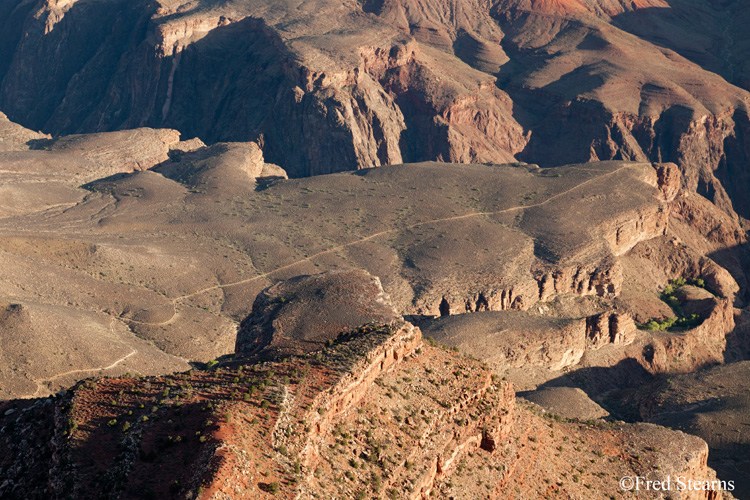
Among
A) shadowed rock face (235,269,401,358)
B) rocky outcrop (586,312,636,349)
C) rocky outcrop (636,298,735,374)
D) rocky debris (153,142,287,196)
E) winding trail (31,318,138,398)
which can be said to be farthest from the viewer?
rocky debris (153,142,287,196)

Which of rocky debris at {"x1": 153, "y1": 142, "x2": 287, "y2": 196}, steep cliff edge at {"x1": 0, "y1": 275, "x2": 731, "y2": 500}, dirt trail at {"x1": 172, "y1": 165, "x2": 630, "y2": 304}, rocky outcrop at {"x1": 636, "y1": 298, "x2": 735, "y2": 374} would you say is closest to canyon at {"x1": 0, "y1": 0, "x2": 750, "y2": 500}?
steep cliff edge at {"x1": 0, "y1": 275, "x2": 731, "y2": 500}

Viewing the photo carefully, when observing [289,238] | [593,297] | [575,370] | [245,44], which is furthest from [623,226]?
[245,44]

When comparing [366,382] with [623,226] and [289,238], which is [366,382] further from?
[623,226]

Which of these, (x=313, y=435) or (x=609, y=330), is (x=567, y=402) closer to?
(x=609, y=330)

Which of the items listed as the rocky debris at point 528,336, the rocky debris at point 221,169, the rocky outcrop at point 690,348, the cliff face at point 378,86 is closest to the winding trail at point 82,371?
the rocky debris at point 528,336

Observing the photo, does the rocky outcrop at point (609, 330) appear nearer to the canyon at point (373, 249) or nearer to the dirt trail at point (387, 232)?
the canyon at point (373, 249)

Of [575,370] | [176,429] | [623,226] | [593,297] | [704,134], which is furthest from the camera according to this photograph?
[704,134]

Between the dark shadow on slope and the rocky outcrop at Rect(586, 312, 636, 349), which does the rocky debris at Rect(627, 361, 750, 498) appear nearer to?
the rocky outcrop at Rect(586, 312, 636, 349)

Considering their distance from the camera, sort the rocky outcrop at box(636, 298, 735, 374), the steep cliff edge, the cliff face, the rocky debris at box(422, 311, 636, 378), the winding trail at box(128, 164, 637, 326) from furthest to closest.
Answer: the cliff face, the rocky outcrop at box(636, 298, 735, 374), the winding trail at box(128, 164, 637, 326), the rocky debris at box(422, 311, 636, 378), the steep cliff edge

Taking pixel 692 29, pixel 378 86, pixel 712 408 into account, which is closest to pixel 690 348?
pixel 712 408
